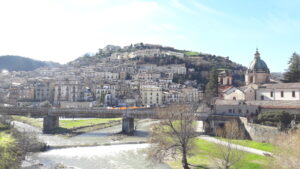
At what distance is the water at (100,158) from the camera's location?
29984mm

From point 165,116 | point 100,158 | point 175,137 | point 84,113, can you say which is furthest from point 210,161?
point 84,113

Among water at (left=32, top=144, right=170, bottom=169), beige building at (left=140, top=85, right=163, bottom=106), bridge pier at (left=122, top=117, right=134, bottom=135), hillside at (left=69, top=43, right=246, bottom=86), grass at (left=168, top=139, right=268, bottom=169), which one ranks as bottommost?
water at (left=32, top=144, right=170, bottom=169)

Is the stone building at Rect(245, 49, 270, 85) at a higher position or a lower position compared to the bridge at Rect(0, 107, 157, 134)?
higher

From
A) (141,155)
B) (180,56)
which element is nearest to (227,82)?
(141,155)

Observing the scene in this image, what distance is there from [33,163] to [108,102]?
72.0 m

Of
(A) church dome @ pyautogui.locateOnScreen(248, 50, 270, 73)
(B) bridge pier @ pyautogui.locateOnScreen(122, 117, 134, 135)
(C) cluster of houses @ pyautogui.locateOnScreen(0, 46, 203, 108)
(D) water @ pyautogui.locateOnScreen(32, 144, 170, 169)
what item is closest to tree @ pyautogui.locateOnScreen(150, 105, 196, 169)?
(D) water @ pyautogui.locateOnScreen(32, 144, 170, 169)

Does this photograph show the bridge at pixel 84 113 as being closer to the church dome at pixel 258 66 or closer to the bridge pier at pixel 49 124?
the bridge pier at pixel 49 124

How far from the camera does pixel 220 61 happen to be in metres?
173

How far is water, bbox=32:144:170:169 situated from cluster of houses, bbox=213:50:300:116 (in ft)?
74.1

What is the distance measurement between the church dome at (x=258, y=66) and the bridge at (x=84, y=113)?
2781cm

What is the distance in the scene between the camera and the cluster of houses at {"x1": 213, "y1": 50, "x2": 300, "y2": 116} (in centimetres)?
5065

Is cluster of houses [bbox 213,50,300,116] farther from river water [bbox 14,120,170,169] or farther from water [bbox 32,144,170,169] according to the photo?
water [bbox 32,144,170,169]

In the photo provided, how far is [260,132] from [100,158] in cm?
2276

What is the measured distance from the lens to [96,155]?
34594 millimetres
